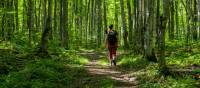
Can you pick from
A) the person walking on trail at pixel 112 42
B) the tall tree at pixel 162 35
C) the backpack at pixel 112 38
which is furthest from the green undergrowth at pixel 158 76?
the backpack at pixel 112 38

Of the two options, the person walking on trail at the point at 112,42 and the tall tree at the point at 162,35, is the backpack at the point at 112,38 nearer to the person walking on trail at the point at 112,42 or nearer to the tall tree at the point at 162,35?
the person walking on trail at the point at 112,42

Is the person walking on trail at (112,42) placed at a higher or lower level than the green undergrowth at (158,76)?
higher

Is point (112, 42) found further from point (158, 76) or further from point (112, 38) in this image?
point (158, 76)

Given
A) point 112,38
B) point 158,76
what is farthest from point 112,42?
point 158,76

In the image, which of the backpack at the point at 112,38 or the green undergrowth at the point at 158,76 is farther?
the backpack at the point at 112,38

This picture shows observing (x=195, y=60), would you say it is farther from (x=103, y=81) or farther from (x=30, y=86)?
(x=30, y=86)

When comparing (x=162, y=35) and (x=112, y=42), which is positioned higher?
(x=162, y=35)

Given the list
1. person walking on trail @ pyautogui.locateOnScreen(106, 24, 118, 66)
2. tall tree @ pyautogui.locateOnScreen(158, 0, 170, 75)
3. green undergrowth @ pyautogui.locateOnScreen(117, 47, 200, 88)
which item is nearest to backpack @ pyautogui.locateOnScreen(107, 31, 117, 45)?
person walking on trail @ pyautogui.locateOnScreen(106, 24, 118, 66)

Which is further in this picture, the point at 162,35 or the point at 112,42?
the point at 112,42

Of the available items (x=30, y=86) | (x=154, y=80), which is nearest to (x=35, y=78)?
(x=30, y=86)

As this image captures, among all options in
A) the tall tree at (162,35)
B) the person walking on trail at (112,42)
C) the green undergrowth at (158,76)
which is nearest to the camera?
the green undergrowth at (158,76)

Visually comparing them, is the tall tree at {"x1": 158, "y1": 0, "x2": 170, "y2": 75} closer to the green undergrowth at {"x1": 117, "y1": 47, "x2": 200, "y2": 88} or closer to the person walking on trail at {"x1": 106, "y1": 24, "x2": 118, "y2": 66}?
Answer: the green undergrowth at {"x1": 117, "y1": 47, "x2": 200, "y2": 88}

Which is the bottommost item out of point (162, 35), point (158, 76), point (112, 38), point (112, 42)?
point (158, 76)

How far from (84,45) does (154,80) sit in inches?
1091
